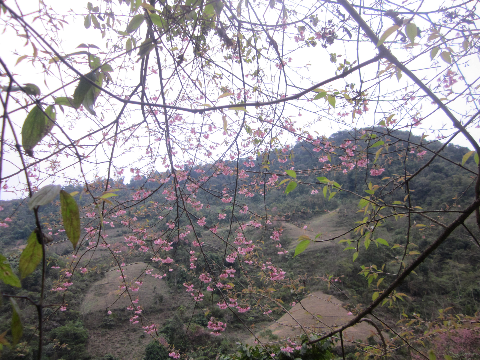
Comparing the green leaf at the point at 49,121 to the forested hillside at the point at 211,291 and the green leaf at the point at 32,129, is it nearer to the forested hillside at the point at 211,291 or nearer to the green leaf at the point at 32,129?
the green leaf at the point at 32,129

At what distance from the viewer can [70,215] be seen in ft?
1.21

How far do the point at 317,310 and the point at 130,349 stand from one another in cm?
389

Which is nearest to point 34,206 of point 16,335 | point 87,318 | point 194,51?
point 16,335

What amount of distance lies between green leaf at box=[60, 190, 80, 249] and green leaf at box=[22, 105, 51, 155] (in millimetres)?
201

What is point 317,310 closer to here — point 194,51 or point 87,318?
point 87,318

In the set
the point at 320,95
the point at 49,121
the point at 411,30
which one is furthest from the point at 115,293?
the point at 411,30

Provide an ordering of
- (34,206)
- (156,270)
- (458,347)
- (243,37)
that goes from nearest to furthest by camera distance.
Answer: (34,206)
(243,37)
(458,347)
(156,270)

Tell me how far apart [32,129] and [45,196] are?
0.74 feet

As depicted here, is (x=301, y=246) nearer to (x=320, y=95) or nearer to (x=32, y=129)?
(x=320, y=95)

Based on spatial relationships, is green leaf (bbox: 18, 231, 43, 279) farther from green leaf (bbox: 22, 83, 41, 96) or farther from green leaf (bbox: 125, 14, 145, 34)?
green leaf (bbox: 125, 14, 145, 34)

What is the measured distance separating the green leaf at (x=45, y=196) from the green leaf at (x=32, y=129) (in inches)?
7.0

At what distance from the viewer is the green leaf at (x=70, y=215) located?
36 cm

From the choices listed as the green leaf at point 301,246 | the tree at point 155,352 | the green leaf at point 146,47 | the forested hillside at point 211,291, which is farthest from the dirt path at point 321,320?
the green leaf at point 146,47

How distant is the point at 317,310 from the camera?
522 centimetres
